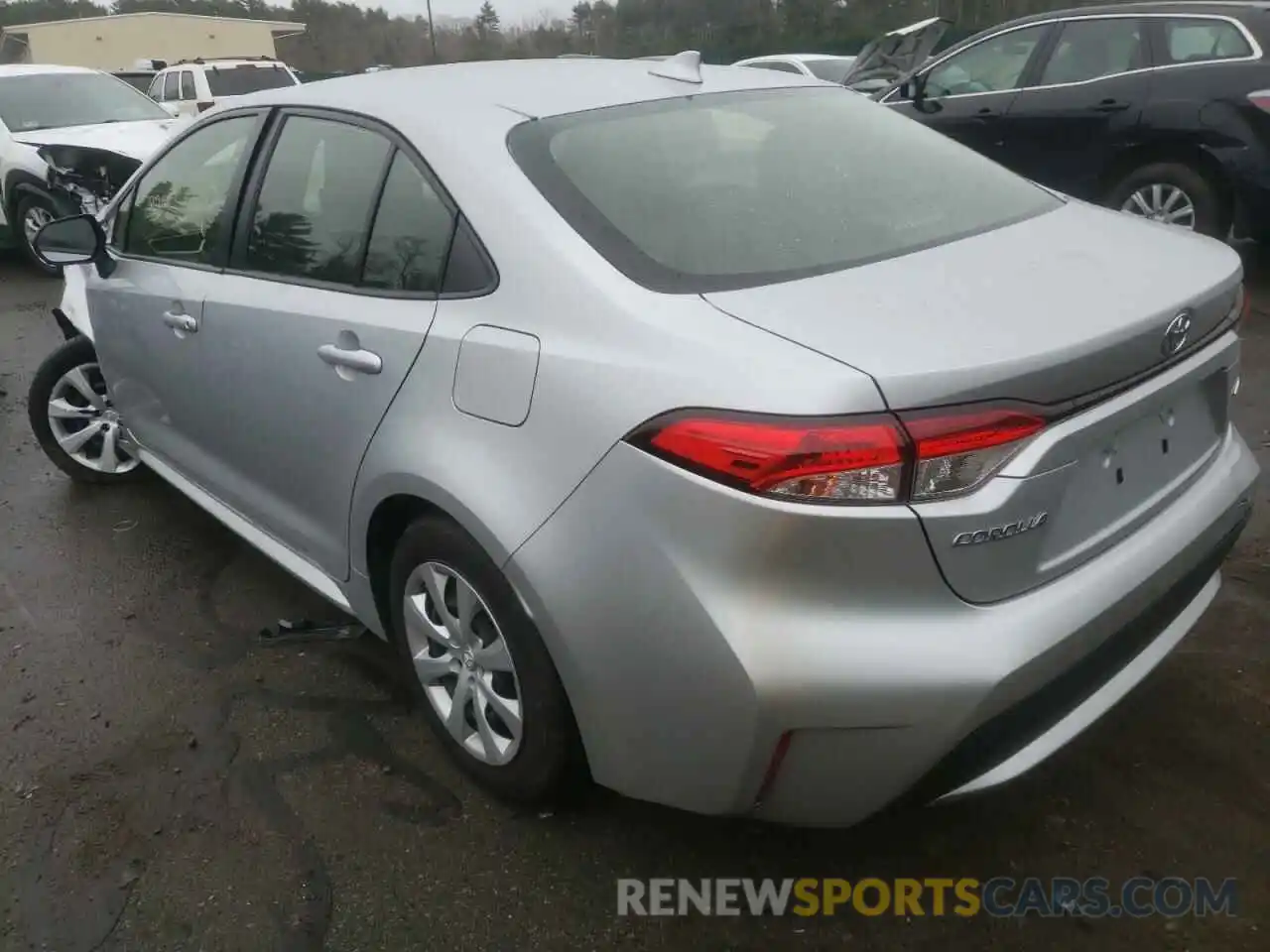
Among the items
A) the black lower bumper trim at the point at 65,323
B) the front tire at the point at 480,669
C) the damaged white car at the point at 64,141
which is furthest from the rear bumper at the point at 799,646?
the damaged white car at the point at 64,141

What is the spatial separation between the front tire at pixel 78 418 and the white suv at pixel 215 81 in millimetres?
13004

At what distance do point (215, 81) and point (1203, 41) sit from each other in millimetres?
14630

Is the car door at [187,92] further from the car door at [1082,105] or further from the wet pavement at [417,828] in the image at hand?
the wet pavement at [417,828]

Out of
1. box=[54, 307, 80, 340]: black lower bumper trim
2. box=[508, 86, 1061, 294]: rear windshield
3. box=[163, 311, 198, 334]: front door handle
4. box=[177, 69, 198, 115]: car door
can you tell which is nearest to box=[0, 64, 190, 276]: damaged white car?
box=[54, 307, 80, 340]: black lower bumper trim

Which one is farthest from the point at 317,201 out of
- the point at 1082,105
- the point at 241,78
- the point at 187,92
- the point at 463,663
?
the point at 187,92

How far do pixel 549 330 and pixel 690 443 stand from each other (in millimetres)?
429

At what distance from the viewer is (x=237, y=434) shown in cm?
309

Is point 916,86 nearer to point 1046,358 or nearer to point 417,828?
point 1046,358

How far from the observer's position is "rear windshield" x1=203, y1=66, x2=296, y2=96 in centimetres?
1636

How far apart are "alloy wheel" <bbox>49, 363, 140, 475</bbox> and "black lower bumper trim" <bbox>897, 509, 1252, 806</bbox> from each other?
383cm

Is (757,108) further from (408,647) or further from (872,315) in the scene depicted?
(408,647)

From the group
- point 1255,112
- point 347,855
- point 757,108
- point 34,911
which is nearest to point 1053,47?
point 1255,112

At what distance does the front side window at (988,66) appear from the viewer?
7.19 m

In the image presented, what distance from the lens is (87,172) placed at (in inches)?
333
